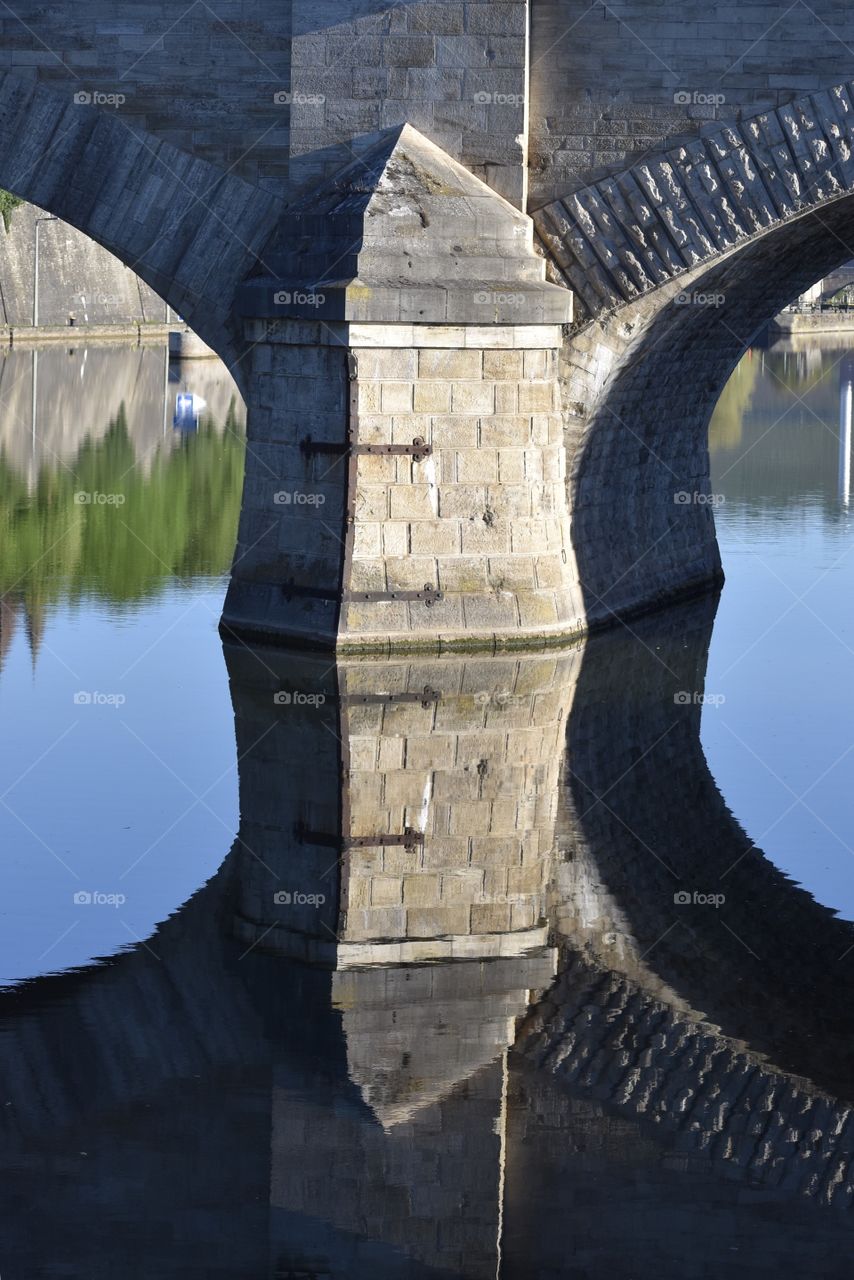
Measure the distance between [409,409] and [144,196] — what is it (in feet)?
9.12

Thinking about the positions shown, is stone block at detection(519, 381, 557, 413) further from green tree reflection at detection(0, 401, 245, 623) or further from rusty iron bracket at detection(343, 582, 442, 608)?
green tree reflection at detection(0, 401, 245, 623)

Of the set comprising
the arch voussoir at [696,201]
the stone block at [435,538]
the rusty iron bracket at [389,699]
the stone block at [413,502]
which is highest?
the arch voussoir at [696,201]

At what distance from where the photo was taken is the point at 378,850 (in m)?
9.77

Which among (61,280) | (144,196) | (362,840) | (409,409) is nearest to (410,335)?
(409,409)

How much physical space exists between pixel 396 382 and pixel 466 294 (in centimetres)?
69

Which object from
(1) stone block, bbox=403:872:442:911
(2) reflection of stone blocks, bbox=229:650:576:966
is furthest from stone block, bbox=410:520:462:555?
(1) stone block, bbox=403:872:442:911

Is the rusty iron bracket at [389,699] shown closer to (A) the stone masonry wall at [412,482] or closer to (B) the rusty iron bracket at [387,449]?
(A) the stone masonry wall at [412,482]

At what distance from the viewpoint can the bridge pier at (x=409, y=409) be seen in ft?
45.1

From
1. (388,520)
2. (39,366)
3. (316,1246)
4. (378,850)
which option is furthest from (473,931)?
(39,366)

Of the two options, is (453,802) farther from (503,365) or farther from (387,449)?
(503,365)

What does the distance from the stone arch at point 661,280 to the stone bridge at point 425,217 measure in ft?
0.08

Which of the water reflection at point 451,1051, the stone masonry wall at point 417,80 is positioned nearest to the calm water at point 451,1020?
the water reflection at point 451,1051

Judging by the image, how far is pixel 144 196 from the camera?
15250 millimetres

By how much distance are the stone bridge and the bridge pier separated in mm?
19
